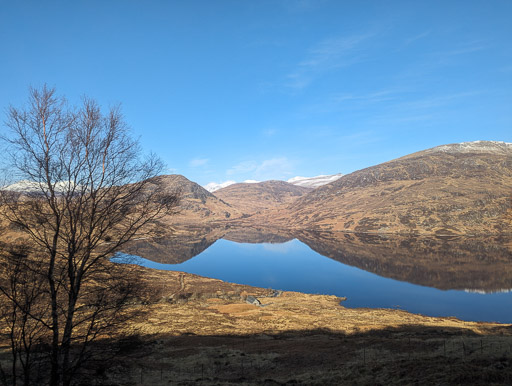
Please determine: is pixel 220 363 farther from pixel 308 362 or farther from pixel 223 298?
pixel 223 298

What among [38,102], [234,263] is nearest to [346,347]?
[38,102]

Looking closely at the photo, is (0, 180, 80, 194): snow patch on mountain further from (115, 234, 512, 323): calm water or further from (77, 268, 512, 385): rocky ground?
(115, 234, 512, 323): calm water

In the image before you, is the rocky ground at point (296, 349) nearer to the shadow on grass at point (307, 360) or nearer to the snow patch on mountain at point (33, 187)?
the shadow on grass at point (307, 360)

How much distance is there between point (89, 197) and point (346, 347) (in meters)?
24.5

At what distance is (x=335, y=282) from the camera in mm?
82562

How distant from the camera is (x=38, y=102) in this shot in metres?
10.8

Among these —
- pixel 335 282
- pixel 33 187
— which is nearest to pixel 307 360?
pixel 33 187

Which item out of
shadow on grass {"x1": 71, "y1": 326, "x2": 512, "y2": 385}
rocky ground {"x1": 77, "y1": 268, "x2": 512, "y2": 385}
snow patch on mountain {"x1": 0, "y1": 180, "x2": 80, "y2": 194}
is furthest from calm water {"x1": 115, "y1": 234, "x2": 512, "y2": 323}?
snow patch on mountain {"x1": 0, "y1": 180, "x2": 80, "y2": 194}

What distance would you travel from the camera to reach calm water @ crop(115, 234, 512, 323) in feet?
191

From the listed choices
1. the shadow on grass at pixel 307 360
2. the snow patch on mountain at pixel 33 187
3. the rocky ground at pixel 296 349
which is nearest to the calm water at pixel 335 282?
the shadow on grass at pixel 307 360

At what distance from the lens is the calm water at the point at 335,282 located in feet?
191

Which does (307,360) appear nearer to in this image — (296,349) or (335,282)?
(296,349)

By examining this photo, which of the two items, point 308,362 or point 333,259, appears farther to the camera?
point 333,259

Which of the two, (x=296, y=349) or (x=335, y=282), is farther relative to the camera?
(x=335, y=282)
